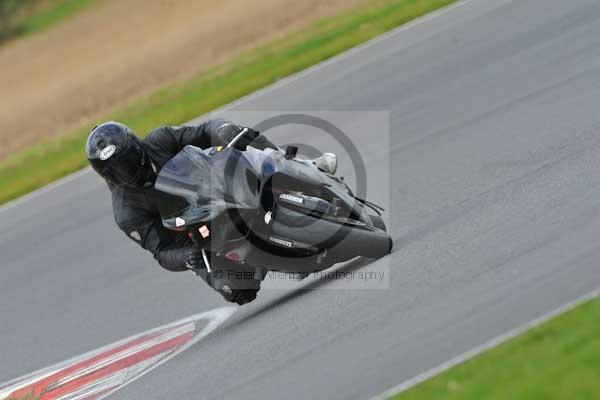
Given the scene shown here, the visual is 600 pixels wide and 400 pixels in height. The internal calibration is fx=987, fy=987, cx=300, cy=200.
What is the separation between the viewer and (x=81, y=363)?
29.8 ft

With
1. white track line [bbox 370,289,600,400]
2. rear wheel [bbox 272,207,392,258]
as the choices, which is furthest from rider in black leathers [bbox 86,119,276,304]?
white track line [bbox 370,289,600,400]

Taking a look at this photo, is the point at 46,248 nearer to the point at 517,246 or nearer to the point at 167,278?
the point at 167,278

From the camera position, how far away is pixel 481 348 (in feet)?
18.9

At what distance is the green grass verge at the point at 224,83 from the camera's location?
1450 centimetres

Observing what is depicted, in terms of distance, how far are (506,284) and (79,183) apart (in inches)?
334

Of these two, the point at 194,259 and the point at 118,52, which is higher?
the point at 194,259

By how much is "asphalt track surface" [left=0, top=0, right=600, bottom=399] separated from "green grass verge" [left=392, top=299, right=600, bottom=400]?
0.34 meters

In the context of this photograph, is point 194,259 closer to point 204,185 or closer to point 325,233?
point 204,185

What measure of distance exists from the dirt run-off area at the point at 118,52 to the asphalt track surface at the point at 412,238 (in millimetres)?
4193

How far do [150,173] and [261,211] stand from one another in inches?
41.9

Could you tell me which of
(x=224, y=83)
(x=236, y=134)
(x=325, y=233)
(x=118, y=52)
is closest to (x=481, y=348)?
(x=325, y=233)

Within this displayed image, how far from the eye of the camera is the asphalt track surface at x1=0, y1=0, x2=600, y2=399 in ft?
21.0

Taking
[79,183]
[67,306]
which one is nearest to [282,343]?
[67,306]

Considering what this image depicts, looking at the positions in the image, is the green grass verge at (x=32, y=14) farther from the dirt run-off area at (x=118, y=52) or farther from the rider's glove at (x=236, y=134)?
the rider's glove at (x=236, y=134)
